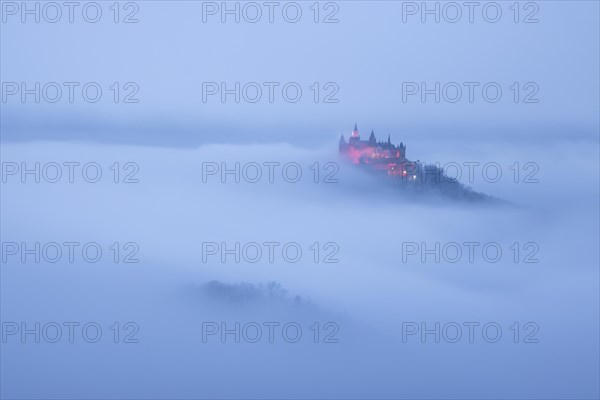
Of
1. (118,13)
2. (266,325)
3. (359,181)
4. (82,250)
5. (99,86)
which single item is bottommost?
(266,325)

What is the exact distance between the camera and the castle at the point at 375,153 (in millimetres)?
5332

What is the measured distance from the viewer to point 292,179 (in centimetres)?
535

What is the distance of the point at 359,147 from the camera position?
5.34m

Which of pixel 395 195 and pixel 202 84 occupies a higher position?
pixel 202 84

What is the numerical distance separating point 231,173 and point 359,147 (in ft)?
2.09

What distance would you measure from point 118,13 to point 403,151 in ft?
5.08

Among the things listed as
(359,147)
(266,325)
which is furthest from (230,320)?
(359,147)

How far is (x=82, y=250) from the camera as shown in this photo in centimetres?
534

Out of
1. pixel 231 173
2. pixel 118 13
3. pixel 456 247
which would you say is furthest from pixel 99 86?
pixel 456 247

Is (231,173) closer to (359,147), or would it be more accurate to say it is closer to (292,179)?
(292,179)

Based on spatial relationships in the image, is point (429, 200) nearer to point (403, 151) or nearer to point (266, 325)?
point (403, 151)

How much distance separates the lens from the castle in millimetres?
5332

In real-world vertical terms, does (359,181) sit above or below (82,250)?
above

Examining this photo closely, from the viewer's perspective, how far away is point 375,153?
5.34 metres
